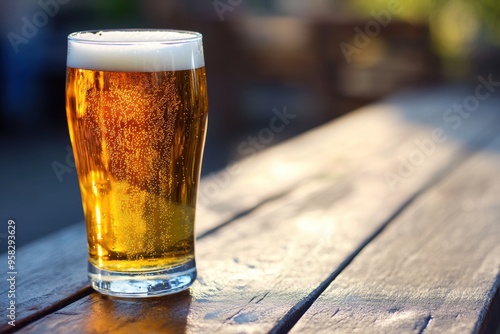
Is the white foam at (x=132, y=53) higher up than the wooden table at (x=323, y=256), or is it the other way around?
the white foam at (x=132, y=53)

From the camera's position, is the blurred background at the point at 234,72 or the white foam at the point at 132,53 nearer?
the white foam at the point at 132,53

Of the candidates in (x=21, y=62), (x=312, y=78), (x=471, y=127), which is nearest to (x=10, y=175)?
(x=21, y=62)

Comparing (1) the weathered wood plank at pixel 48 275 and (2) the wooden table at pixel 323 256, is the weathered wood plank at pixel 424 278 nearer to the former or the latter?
(2) the wooden table at pixel 323 256

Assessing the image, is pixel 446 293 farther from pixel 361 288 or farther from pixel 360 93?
pixel 360 93

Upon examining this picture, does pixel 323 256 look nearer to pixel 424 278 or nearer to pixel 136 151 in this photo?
pixel 424 278

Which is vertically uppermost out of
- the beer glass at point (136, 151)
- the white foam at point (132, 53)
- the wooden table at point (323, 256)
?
the white foam at point (132, 53)

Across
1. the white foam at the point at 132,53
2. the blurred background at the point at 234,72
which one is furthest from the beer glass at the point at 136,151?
the blurred background at the point at 234,72
